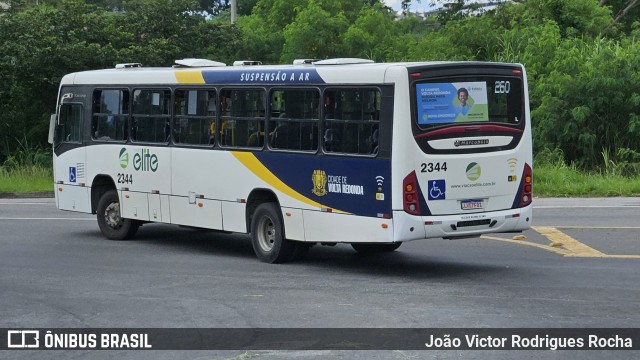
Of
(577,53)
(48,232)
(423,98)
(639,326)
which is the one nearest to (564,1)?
(577,53)

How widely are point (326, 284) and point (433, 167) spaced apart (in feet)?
6.25

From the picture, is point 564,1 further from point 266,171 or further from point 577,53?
point 266,171

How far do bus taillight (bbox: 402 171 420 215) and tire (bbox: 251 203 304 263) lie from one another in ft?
7.68

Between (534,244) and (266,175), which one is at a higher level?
(266,175)

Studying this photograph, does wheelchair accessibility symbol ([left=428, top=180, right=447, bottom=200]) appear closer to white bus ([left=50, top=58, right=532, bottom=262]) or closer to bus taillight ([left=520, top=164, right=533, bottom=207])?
white bus ([left=50, top=58, right=532, bottom=262])

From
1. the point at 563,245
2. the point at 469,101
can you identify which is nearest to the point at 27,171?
the point at 563,245

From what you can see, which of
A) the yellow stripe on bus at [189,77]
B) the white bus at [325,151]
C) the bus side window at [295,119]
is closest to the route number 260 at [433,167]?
the white bus at [325,151]

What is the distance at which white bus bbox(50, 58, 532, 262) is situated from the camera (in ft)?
47.5

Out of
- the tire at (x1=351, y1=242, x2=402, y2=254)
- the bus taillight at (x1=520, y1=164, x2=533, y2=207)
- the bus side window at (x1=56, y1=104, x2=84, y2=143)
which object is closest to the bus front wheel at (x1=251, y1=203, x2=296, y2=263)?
the tire at (x1=351, y1=242, x2=402, y2=254)

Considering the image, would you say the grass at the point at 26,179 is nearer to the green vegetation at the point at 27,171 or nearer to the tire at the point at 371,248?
the green vegetation at the point at 27,171

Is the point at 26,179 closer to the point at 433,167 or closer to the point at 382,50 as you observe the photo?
the point at 382,50

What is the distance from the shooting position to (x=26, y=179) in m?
30.5

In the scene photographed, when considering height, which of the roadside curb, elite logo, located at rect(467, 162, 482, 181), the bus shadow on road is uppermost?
elite logo, located at rect(467, 162, 482, 181)

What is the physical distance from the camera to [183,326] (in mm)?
11438
